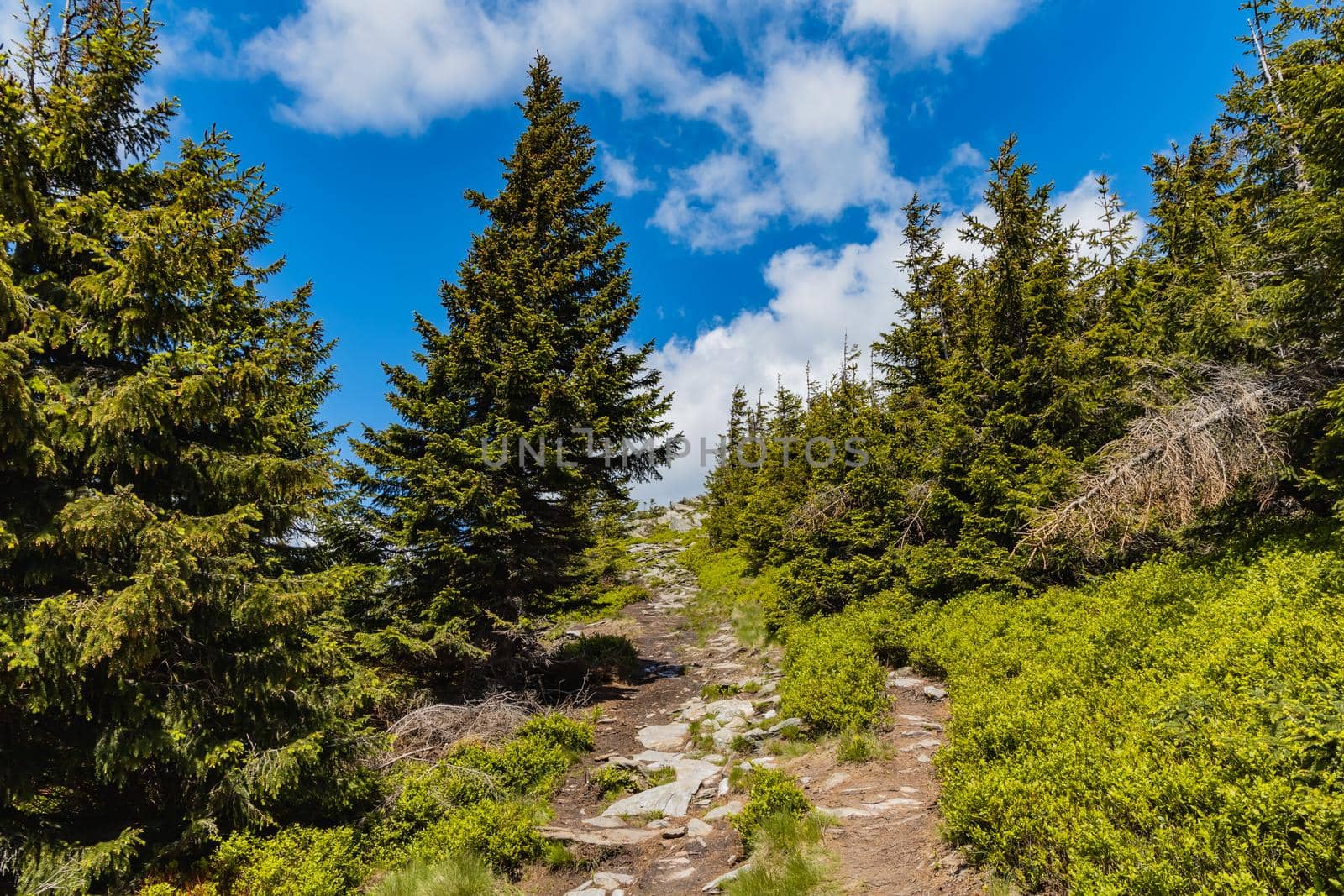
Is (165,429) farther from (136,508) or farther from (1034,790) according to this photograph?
(1034,790)

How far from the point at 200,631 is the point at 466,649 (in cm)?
582

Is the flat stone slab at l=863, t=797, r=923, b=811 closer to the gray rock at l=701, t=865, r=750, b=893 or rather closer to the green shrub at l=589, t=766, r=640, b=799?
the gray rock at l=701, t=865, r=750, b=893

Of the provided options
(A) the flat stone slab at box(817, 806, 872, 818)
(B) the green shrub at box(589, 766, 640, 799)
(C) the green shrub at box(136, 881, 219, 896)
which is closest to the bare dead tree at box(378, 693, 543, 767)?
(B) the green shrub at box(589, 766, 640, 799)

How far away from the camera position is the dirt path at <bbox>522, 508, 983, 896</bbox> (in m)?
5.39

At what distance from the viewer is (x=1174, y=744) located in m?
4.20

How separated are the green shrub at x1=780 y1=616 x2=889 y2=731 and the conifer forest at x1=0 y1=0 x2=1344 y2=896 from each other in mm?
105

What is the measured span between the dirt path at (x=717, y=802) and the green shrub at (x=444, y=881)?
1.58 feet

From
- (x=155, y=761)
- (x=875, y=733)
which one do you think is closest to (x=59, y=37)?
(x=155, y=761)

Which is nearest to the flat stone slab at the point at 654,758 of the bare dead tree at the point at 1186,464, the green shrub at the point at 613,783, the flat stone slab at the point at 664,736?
the flat stone slab at the point at 664,736

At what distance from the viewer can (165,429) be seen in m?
5.73

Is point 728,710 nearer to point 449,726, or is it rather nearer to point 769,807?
point 769,807

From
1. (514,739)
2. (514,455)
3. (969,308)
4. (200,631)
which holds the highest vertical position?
(969,308)

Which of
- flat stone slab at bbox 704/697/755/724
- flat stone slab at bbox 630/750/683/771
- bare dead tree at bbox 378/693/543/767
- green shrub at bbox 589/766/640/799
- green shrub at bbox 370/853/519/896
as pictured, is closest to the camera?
green shrub at bbox 370/853/519/896

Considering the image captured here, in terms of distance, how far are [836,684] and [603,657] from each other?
8635 mm
